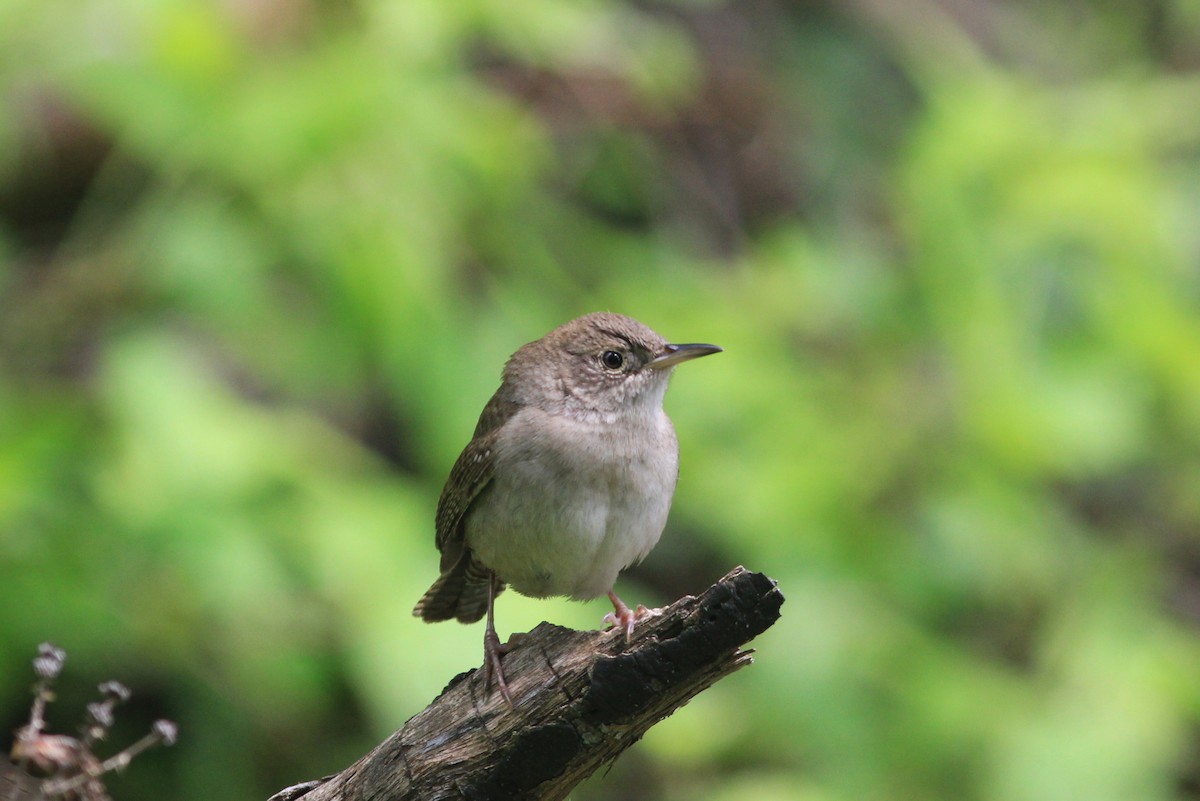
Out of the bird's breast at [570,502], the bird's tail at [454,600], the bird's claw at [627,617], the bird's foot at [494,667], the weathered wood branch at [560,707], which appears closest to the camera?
the weathered wood branch at [560,707]

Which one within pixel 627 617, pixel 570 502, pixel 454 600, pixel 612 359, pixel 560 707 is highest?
pixel 612 359

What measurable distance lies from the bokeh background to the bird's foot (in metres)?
1.02

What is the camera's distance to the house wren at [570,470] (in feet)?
11.3

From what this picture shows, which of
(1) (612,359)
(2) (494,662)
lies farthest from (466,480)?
(2) (494,662)

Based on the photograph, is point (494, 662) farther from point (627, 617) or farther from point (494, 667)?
point (627, 617)

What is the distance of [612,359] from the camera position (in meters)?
3.83

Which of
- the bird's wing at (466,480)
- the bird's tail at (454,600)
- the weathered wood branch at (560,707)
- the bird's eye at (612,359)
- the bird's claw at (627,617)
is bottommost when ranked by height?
the weathered wood branch at (560,707)

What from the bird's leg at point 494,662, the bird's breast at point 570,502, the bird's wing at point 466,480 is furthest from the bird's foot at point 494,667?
the bird's wing at point 466,480

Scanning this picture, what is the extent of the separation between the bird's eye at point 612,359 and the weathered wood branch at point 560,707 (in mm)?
1080

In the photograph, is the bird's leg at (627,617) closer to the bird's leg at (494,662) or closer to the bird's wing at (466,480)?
the bird's leg at (494,662)

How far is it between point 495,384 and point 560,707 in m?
2.27

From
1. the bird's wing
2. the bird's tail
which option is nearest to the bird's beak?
the bird's wing

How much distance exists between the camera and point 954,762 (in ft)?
17.0

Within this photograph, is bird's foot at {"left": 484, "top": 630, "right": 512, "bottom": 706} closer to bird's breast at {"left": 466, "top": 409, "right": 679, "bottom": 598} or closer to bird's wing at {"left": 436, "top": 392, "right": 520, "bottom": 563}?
bird's breast at {"left": 466, "top": 409, "right": 679, "bottom": 598}
